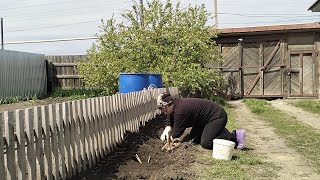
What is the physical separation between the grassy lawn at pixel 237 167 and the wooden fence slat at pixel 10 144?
2550 mm

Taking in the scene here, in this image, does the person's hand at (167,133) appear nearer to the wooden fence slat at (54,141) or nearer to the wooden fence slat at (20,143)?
the wooden fence slat at (54,141)

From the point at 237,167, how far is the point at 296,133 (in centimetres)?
381

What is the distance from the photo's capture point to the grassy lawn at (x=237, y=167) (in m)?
5.58

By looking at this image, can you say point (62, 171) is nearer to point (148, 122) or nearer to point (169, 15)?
point (148, 122)

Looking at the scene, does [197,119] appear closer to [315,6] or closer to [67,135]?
[67,135]

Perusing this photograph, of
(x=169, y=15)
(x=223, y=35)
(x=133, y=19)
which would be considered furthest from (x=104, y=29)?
(x=223, y=35)

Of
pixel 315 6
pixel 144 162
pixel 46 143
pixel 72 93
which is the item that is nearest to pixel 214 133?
pixel 144 162

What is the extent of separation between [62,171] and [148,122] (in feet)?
14.8

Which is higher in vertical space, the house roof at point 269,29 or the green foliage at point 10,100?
the house roof at point 269,29

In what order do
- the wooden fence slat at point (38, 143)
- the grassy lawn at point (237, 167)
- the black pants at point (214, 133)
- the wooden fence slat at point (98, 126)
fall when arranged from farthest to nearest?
the black pants at point (214, 133) → the wooden fence slat at point (98, 126) → the grassy lawn at point (237, 167) → the wooden fence slat at point (38, 143)

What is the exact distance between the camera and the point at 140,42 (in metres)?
14.8

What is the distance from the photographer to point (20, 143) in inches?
158

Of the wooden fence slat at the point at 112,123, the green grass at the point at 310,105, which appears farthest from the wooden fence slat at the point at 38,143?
the green grass at the point at 310,105

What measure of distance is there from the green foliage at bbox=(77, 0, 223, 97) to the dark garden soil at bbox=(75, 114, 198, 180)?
22.6 feet
